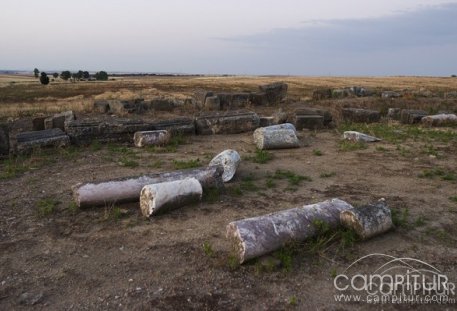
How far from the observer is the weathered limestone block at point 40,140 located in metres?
10.1

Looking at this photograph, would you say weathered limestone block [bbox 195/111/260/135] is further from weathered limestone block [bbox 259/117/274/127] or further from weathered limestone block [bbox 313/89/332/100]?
weathered limestone block [bbox 313/89/332/100]

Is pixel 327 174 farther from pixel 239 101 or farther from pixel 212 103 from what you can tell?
pixel 239 101

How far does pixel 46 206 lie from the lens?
6539 millimetres

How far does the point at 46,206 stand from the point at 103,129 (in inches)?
203

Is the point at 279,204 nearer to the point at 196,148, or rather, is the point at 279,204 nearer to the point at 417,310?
the point at 417,310

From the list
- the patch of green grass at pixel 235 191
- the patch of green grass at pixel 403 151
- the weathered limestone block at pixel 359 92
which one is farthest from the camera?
A: the weathered limestone block at pixel 359 92

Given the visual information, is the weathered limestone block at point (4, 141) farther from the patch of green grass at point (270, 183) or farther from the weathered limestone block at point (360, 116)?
the weathered limestone block at point (360, 116)

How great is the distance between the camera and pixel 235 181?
7.89 metres

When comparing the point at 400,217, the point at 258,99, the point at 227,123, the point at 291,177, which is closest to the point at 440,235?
the point at 400,217

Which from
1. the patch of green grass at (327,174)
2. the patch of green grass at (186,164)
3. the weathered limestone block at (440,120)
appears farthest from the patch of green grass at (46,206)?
the weathered limestone block at (440,120)

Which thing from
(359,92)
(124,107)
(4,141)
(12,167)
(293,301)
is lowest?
(293,301)

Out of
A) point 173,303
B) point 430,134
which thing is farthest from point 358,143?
point 173,303

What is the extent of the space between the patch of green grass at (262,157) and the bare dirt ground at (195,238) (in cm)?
12

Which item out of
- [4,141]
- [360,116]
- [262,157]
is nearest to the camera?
[262,157]
